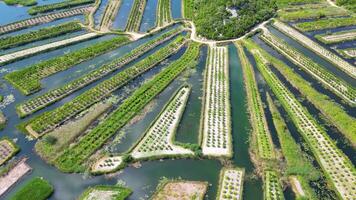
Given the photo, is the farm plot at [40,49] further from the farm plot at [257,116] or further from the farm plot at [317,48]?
the farm plot at [317,48]

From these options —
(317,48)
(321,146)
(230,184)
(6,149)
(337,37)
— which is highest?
(337,37)

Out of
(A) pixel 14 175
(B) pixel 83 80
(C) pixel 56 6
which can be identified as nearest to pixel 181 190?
(A) pixel 14 175

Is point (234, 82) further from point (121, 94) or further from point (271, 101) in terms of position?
point (121, 94)

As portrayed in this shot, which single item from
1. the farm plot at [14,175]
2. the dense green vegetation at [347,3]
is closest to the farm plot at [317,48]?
the dense green vegetation at [347,3]

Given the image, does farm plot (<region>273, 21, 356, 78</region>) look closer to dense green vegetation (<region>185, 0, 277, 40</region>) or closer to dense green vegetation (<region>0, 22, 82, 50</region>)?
dense green vegetation (<region>185, 0, 277, 40</region>)

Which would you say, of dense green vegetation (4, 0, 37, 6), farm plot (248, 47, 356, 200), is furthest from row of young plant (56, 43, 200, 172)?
dense green vegetation (4, 0, 37, 6)

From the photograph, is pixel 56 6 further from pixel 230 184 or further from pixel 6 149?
pixel 230 184
